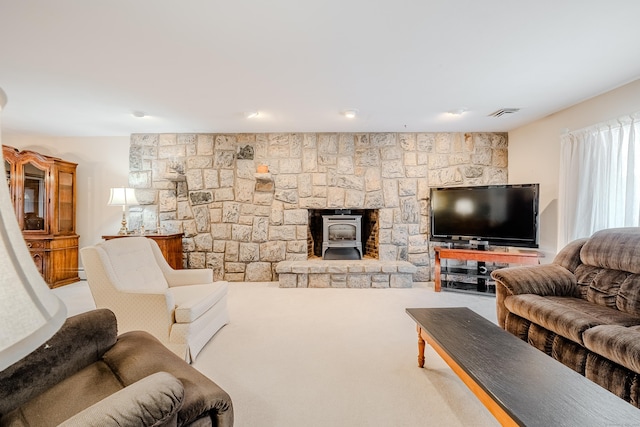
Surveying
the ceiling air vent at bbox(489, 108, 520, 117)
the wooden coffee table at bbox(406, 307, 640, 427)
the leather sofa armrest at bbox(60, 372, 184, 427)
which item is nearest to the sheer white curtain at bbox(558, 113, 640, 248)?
the ceiling air vent at bbox(489, 108, 520, 117)

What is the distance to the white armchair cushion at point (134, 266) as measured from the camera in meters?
2.27

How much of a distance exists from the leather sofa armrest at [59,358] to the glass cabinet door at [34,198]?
163 inches

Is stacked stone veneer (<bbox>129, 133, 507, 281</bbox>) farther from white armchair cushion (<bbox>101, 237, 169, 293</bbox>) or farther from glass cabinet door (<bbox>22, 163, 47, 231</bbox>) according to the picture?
white armchair cushion (<bbox>101, 237, 169, 293</bbox>)

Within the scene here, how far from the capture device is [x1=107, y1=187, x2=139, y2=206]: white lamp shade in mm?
4242

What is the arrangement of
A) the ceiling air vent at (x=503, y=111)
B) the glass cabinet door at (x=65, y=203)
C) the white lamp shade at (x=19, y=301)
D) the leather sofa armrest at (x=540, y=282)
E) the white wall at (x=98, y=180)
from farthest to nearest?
1. the white wall at (x=98, y=180)
2. the glass cabinet door at (x=65, y=203)
3. the ceiling air vent at (x=503, y=111)
4. the leather sofa armrest at (x=540, y=282)
5. the white lamp shade at (x=19, y=301)

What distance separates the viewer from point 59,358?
1.23 metres

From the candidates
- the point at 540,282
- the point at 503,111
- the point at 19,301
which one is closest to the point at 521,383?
the point at 540,282

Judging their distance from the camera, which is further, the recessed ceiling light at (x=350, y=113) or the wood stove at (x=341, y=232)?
the wood stove at (x=341, y=232)

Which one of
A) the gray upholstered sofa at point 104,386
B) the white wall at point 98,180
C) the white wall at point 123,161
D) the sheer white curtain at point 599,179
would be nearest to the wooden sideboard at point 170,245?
the white wall at point 98,180

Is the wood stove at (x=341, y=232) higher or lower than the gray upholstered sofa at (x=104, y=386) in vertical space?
higher

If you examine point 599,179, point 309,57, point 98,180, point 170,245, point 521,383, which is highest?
point 309,57

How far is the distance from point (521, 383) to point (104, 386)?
1.72 meters

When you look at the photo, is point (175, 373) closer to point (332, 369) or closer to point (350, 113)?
point (332, 369)

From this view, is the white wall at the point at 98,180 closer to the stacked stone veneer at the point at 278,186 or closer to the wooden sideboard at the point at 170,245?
the stacked stone veneer at the point at 278,186
